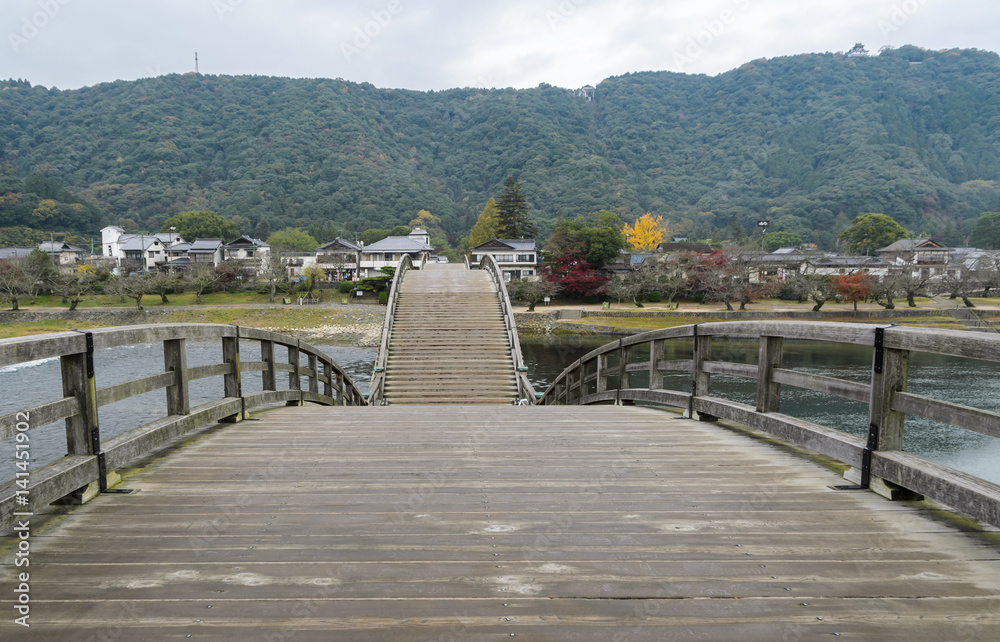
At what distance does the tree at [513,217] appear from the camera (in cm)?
6188

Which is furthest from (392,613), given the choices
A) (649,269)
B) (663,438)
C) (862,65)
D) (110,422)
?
(862,65)

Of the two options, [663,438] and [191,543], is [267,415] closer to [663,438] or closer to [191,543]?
[191,543]

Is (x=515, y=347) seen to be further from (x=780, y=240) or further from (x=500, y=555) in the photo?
(x=780, y=240)

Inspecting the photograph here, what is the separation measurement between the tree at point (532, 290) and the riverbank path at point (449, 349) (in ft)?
81.6

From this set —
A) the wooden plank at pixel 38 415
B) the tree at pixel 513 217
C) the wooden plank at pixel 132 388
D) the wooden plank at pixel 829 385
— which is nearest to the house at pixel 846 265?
the tree at pixel 513 217

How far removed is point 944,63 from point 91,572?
189409 millimetres

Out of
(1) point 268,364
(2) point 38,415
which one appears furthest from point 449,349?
(2) point 38,415

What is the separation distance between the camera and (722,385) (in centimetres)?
2183

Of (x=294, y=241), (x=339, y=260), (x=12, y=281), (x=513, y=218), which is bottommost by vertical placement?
(x=12, y=281)

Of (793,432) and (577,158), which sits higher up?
(577,158)

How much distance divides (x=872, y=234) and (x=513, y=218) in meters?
45.2

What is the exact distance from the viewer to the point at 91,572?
2.04 meters

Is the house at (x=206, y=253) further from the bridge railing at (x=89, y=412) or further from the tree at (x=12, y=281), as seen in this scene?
the bridge railing at (x=89, y=412)

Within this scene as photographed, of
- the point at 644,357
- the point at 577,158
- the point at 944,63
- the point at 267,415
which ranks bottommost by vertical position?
the point at 644,357
